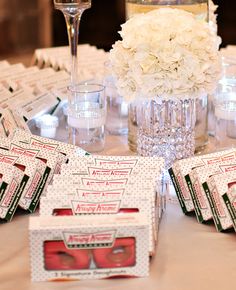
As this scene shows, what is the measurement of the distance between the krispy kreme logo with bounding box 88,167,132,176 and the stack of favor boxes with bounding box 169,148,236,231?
142mm

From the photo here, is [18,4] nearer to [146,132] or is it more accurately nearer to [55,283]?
[146,132]

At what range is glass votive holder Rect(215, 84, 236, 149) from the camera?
1.73m

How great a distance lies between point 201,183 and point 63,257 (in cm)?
37

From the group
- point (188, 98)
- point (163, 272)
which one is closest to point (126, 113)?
point (188, 98)

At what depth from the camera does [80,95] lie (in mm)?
1703

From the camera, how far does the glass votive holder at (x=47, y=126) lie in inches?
72.8

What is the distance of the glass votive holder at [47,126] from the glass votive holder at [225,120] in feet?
1.52

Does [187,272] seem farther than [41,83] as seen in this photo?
No

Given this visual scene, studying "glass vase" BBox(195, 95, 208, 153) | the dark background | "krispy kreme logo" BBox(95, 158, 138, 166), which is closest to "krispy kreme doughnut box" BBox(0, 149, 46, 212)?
"krispy kreme logo" BBox(95, 158, 138, 166)

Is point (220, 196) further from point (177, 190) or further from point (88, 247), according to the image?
point (88, 247)

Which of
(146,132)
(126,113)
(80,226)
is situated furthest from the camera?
(126,113)

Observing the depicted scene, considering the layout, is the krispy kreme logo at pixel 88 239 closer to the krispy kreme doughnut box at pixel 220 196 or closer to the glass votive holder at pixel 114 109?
the krispy kreme doughnut box at pixel 220 196

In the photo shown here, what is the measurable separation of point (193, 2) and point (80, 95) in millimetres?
381

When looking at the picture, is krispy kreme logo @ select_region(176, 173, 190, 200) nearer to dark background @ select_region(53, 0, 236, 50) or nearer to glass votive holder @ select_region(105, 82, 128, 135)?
glass votive holder @ select_region(105, 82, 128, 135)
